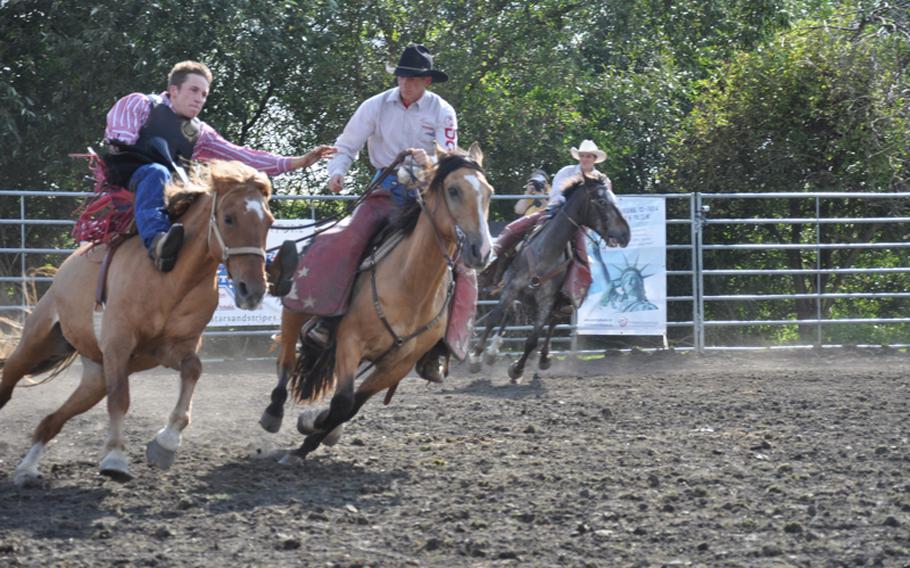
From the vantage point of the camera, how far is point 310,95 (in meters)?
15.4

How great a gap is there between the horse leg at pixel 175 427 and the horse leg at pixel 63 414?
→ 1.40ft

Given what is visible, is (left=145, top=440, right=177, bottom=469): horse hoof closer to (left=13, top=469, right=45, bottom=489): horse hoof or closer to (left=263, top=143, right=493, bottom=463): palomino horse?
(left=13, top=469, right=45, bottom=489): horse hoof

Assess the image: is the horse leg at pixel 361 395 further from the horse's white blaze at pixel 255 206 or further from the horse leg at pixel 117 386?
the horse's white blaze at pixel 255 206

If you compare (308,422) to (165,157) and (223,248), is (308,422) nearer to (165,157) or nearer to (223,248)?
(223,248)

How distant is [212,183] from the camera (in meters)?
5.51

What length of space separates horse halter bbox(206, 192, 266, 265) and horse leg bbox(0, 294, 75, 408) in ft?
4.07

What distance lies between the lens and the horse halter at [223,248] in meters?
5.27

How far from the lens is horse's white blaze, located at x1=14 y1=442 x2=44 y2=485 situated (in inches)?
221

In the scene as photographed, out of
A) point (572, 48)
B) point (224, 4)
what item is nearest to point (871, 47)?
point (572, 48)

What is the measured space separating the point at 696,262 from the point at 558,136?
10.5ft

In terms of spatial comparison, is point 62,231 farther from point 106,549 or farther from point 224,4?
point 106,549

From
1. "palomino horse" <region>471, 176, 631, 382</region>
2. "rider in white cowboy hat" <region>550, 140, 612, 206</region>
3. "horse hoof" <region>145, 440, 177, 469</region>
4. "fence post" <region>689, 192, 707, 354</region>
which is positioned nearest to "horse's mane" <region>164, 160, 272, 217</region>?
"horse hoof" <region>145, 440, 177, 469</region>

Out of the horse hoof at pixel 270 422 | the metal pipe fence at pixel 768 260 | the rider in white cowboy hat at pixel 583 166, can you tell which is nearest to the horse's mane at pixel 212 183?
the horse hoof at pixel 270 422

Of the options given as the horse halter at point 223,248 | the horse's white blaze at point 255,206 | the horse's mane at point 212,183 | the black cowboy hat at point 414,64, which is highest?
the black cowboy hat at point 414,64
